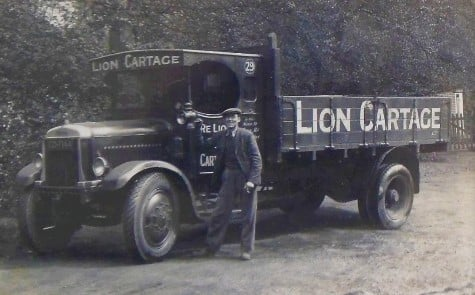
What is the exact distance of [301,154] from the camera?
9656 millimetres

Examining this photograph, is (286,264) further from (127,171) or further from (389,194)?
(389,194)

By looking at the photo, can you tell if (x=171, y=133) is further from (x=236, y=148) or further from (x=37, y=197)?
(x=37, y=197)

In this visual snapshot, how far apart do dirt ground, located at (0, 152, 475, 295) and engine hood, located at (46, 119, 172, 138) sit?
1407mm

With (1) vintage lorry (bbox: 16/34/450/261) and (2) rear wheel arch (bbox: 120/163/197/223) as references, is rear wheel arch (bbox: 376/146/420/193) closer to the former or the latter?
(1) vintage lorry (bbox: 16/34/450/261)

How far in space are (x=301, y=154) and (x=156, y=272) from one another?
2901 mm

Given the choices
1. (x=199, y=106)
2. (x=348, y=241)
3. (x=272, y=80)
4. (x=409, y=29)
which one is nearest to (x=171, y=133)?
(x=199, y=106)

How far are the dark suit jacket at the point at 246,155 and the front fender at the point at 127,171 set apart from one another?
0.49 metres

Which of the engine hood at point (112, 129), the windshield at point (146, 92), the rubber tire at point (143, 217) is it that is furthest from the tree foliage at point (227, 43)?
the rubber tire at point (143, 217)

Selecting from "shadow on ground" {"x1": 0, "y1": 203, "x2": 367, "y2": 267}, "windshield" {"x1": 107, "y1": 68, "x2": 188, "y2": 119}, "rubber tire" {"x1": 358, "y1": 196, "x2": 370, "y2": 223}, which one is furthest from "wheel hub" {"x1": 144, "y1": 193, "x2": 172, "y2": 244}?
"rubber tire" {"x1": 358, "y1": 196, "x2": 370, "y2": 223}

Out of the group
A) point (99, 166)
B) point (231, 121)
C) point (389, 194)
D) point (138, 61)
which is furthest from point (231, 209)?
point (389, 194)

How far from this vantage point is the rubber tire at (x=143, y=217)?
7.79 metres

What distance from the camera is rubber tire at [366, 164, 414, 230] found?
10.4 meters

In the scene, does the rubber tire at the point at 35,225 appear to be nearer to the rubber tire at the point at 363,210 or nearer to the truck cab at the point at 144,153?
the truck cab at the point at 144,153

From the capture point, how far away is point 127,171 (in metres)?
7.84
